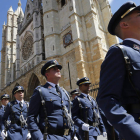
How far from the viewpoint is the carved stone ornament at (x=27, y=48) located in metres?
20.7

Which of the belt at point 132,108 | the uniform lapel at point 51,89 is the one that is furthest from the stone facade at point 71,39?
the belt at point 132,108

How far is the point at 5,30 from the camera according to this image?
3023cm

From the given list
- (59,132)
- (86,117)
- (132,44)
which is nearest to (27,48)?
(86,117)

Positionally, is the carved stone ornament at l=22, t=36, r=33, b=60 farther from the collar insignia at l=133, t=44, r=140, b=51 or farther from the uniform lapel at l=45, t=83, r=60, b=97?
the collar insignia at l=133, t=44, r=140, b=51

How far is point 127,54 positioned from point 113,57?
0.09 metres

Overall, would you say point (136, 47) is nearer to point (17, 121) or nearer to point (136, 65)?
point (136, 65)

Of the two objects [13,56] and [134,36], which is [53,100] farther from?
[13,56]

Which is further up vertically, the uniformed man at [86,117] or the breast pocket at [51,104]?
the breast pocket at [51,104]

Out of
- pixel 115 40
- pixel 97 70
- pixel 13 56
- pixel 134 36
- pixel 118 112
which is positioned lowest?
pixel 118 112

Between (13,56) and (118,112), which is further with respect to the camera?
(13,56)

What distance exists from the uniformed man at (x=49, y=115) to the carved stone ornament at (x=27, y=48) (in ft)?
64.7

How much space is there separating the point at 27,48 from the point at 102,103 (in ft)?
72.1

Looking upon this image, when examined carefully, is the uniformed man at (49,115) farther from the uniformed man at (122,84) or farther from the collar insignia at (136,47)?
the collar insignia at (136,47)

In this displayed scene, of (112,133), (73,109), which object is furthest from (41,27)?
(112,133)
